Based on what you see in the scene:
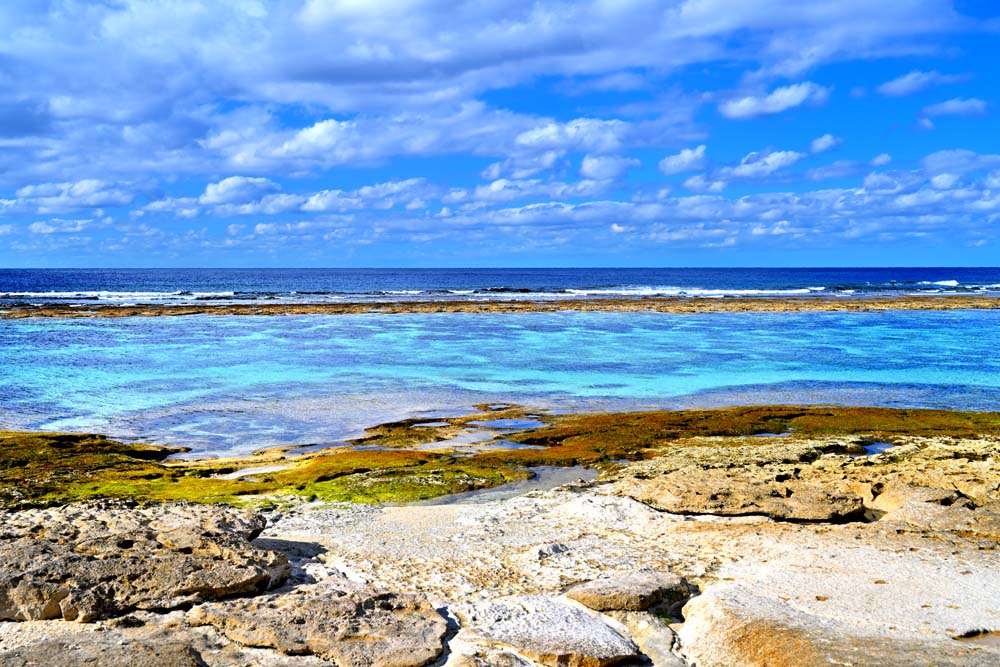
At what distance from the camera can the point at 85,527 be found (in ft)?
25.8

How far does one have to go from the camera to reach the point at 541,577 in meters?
7.51

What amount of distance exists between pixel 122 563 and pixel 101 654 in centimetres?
151

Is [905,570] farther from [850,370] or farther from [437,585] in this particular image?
[850,370]

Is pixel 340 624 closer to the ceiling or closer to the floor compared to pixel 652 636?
closer to the ceiling

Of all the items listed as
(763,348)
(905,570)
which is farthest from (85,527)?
(763,348)

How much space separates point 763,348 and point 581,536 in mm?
26897

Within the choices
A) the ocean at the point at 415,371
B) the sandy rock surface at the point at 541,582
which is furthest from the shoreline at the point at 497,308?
the sandy rock surface at the point at 541,582

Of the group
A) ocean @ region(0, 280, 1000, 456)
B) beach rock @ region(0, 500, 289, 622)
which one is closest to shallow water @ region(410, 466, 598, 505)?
beach rock @ region(0, 500, 289, 622)

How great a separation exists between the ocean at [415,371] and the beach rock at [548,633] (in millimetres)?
9376

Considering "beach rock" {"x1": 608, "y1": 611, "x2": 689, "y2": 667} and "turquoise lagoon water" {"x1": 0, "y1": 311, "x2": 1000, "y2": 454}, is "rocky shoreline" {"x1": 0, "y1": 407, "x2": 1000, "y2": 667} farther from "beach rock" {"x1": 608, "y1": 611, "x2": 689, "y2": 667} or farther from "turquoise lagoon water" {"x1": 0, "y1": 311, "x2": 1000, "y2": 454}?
"turquoise lagoon water" {"x1": 0, "y1": 311, "x2": 1000, "y2": 454}

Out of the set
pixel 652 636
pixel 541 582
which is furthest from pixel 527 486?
pixel 652 636

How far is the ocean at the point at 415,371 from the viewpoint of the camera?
18.4 metres

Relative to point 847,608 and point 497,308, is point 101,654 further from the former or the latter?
point 497,308

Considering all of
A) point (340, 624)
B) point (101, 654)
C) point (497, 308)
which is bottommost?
point (340, 624)
